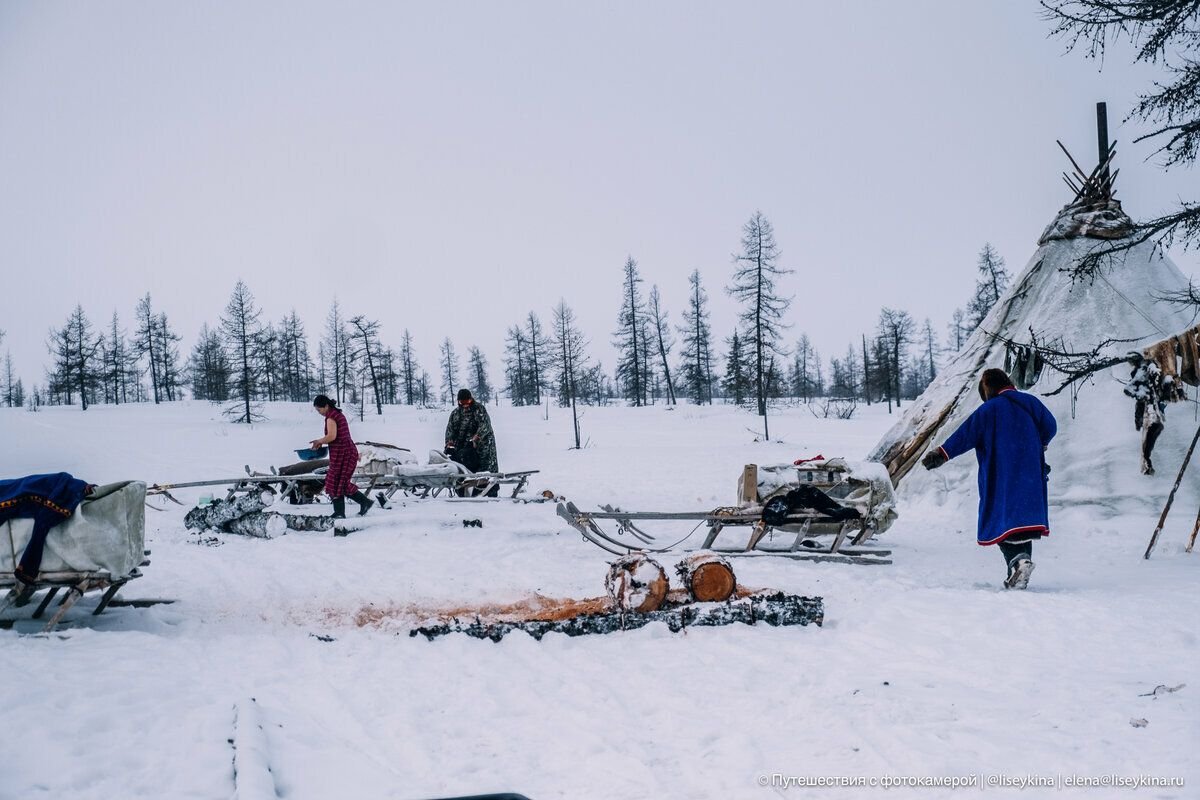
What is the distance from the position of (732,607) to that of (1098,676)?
2.02 m

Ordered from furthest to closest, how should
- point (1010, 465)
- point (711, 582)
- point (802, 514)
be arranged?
1. point (802, 514)
2. point (1010, 465)
3. point (711, 582)

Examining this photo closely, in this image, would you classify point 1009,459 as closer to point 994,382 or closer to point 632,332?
point 994,382

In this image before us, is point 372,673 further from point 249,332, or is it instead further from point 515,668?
point 249,332

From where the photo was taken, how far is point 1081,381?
7.81 meters

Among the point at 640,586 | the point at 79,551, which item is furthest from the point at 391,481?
the point at 640,586

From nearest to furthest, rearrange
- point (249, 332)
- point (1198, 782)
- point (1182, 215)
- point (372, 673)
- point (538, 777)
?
point (1198, 782)
point (538, 777)
point (372, 673)
point (1182, 215)
point (249, 332)

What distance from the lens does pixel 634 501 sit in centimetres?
1119

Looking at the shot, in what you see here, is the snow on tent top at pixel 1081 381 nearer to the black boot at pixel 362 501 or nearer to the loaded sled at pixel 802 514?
the loaded sled at pixel 802 514

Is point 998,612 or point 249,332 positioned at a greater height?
point 249,332

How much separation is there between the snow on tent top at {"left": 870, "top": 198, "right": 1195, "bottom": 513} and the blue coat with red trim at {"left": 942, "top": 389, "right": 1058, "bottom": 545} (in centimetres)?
250

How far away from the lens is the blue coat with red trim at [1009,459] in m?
5.09

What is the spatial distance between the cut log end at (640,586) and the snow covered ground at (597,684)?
25 centimetres

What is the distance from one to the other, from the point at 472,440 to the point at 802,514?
21.2ft

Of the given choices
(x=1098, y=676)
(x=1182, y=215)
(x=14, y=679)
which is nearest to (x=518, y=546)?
(x=14, y=679)
